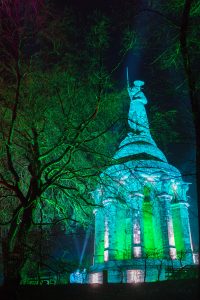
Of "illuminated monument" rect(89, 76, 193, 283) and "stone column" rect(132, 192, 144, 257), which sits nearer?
"illuminated monument" rect(89, 76, 193, 283)

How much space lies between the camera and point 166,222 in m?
32.9

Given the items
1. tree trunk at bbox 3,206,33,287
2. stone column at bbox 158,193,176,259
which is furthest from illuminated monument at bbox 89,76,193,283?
tree trunk at bbox 3,206,33,287

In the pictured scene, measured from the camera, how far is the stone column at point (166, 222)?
31650mm

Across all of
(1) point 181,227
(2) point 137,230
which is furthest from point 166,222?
(2) point 137,230

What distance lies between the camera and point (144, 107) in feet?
135

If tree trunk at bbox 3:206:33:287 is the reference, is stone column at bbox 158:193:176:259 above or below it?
above

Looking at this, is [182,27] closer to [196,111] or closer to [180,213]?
[196,111]

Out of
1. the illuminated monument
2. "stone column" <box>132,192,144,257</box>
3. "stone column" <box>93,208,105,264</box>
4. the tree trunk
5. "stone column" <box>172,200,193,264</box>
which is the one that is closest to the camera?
the tree trunk

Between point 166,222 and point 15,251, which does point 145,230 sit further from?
point 15,251

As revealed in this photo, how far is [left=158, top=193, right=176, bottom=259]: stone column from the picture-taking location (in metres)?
Result: 31.6

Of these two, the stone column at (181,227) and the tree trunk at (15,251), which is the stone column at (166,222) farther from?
the tree trunk at (15,251)

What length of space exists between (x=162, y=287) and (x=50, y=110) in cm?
997

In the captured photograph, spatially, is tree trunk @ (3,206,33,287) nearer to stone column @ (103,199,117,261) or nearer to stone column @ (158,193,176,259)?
stone column @ (103,199,117,261)

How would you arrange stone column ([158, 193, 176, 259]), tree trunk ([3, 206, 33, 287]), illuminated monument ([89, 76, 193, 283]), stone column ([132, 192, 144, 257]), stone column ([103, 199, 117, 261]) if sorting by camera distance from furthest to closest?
1. stone column ([158, 193, 176, 259])
2. stone column ([103, 199, 117, 261])
3. stone column ([132, 192, 144, 257])
4. illuminated monument ([89, 76, 193, 283])
5. tree trunk ([3, 206, 33, 287])
